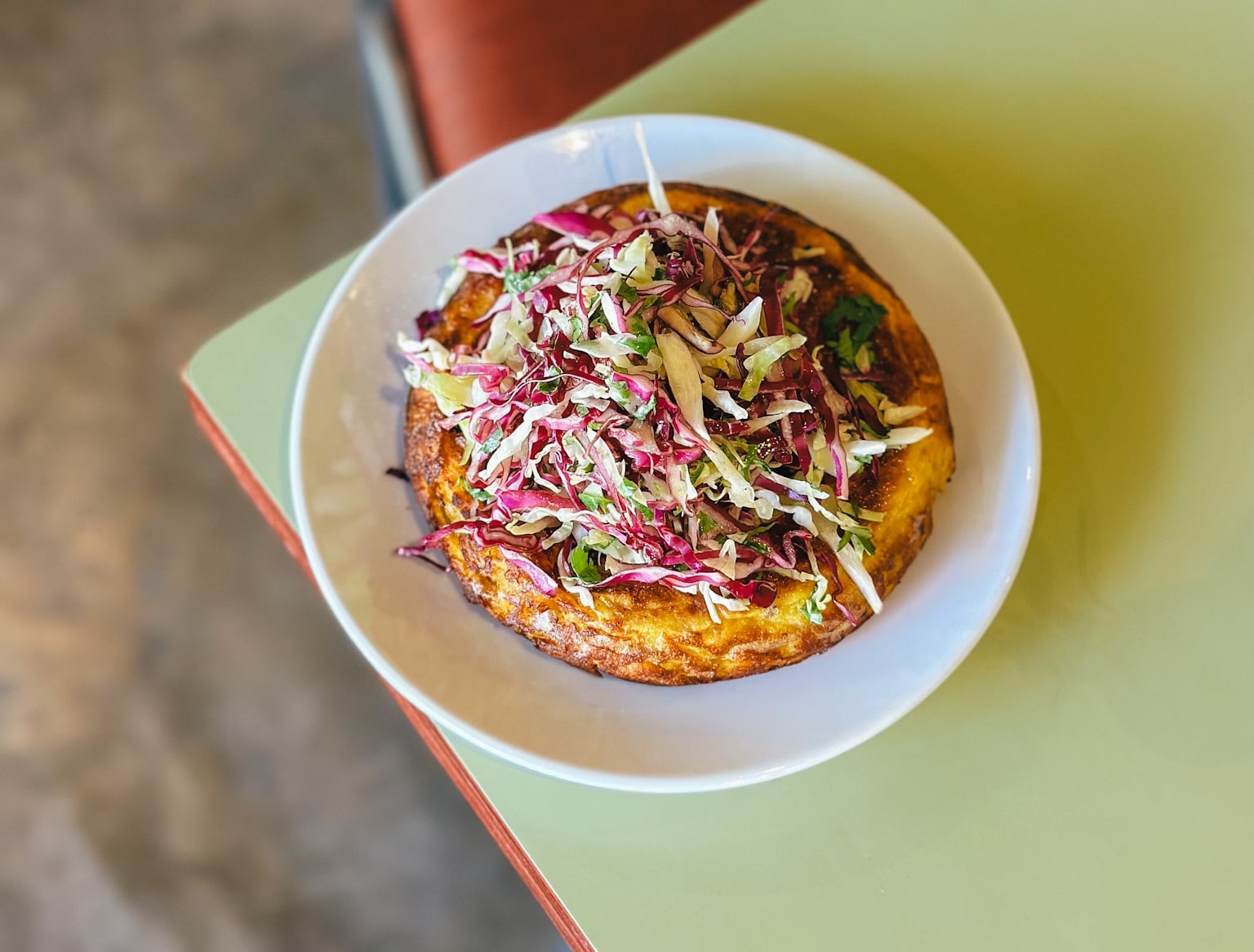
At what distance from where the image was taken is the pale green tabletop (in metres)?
1.11

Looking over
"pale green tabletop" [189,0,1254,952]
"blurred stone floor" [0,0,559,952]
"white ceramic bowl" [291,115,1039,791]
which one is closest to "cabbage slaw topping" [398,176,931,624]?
"white ceramic bowl" [291,115,1039,791]

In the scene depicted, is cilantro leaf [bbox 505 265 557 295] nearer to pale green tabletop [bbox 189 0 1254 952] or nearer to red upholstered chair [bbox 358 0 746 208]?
pale green tabletop [bbox 189 0 1254 952]

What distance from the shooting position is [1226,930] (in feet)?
3.56

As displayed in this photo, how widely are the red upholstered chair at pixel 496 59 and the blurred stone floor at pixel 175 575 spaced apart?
879 millimetres

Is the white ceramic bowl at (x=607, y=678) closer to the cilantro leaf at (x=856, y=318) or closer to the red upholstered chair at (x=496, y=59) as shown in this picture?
the cilantro leaf at (x=856, y=318)

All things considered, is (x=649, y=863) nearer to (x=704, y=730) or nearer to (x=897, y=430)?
(x=704, y=730)

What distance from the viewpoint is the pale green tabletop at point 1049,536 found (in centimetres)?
111

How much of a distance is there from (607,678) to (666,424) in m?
0.35

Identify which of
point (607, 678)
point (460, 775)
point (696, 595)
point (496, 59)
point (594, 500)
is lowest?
point (460, 775)

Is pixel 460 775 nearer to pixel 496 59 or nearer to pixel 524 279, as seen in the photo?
pixel 524 279

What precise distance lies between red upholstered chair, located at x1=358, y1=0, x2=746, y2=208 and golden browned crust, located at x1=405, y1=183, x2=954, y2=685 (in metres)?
0.56

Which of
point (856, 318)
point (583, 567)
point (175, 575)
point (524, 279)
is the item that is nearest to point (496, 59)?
point (524, 279)

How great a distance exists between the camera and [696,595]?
40.5 inches

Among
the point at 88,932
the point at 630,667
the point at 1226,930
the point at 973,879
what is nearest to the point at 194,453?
the point at 88,932
